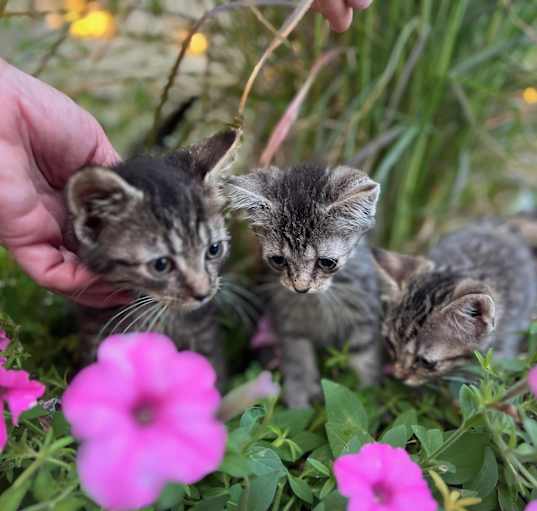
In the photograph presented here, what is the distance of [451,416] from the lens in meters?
1.27

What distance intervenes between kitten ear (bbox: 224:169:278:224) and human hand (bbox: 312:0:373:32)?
0.39 metres

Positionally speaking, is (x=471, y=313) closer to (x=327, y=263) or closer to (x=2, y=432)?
(x=327, y=263)

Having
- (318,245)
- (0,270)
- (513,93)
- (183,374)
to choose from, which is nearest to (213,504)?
(183,374)

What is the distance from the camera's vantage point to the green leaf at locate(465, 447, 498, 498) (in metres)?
0.93

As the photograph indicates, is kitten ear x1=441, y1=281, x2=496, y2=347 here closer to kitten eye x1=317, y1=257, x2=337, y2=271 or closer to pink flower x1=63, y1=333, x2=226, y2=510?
kitten eye x1=317, y1=257, x2=337, y2=271

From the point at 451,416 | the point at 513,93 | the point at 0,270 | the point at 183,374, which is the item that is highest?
the point at 513,93

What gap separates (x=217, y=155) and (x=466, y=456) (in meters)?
0.77

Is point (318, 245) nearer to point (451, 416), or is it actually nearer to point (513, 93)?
point (451, 416)

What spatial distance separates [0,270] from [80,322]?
0.43 metres

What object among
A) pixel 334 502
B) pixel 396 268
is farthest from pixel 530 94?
pixel 334 502

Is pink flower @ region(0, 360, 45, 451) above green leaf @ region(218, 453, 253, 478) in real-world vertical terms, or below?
below

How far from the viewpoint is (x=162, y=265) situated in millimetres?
1055

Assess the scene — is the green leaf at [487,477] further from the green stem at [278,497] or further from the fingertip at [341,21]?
the fingertip at [341,21]

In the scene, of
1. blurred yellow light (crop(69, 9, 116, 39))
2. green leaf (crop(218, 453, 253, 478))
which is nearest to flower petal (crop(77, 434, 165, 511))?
green leaf (crop(218, 453, 253, 478))
